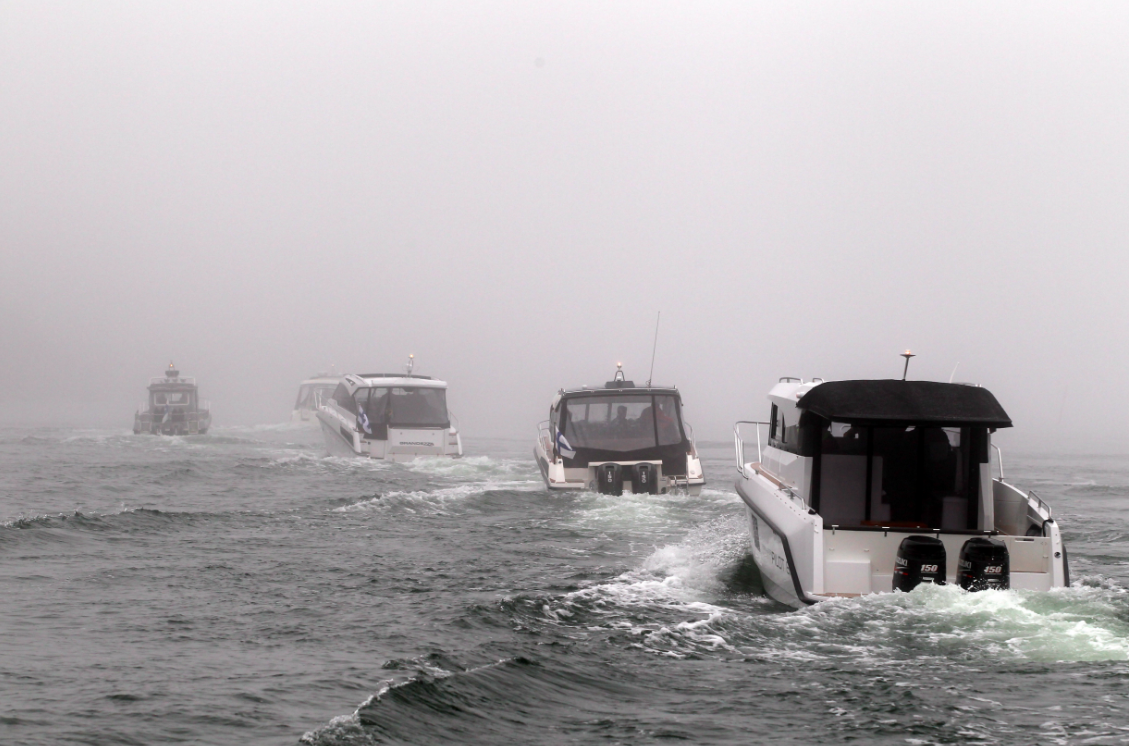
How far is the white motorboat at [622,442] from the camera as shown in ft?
66.6

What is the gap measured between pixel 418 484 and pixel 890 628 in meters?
15.5

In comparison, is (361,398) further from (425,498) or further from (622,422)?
(622,422)

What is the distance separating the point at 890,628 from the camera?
28.8ft

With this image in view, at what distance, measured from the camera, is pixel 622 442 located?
20750mm

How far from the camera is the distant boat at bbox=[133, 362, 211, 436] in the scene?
43031 mm

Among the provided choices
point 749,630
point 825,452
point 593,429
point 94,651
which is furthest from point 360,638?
point 593,429

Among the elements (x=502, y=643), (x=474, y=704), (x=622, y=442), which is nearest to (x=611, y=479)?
(x=622, y=442)

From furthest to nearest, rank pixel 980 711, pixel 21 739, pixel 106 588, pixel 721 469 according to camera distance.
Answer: pixel 721 469
pixel 106 588
pixel 980 711
pixel 21 739

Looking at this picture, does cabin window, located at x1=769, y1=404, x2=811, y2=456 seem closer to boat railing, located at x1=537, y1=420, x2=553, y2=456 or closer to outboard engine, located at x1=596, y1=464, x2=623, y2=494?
outboard engine, located at x1=596, y1=464, x2=623, y2=494

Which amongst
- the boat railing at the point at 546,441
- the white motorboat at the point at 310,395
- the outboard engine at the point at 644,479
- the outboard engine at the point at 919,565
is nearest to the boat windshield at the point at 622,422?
the outboard engine at the point at 644,479

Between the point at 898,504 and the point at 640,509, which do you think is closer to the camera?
the point at 898,504

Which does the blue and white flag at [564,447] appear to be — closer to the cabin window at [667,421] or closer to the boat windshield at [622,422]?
the boat windshield at [622,422]

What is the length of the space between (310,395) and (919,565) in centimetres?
4506

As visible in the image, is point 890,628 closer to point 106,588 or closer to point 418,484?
point 106,588
